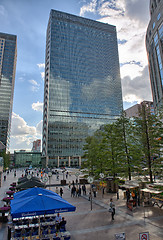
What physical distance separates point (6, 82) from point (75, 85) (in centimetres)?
7172

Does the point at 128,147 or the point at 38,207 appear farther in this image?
the point at 128,147

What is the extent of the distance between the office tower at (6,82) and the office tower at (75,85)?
4705 cm

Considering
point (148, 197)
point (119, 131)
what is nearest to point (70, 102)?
point (119, 131)

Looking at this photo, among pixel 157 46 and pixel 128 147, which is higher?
pixel 157 46

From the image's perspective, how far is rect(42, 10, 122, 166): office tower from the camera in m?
110

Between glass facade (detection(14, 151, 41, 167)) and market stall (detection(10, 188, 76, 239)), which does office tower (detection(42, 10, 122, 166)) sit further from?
market stall (detection(10, 188, 76, 239))

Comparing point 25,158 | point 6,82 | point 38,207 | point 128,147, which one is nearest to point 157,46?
point 128,147

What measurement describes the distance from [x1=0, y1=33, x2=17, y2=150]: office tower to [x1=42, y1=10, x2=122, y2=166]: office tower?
4705 centimetres

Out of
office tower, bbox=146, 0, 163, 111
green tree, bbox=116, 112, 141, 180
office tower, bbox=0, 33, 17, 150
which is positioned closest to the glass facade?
office tower, bbox=0, 33, 17, 150

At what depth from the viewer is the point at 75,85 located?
12194 cm

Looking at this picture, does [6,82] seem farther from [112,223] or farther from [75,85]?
[112,223]

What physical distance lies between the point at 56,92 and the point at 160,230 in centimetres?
10782

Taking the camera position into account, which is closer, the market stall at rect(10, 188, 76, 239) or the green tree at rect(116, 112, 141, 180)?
the market stall at rect(10, 188, 76, 239)

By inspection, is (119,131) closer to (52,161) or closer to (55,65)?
(52,161)
